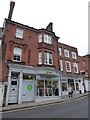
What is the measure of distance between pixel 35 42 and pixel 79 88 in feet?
46.0

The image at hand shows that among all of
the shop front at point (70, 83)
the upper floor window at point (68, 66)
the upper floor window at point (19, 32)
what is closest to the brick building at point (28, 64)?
the upper floor window at point (19, 32)

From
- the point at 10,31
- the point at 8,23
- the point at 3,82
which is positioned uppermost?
the point at 8,23

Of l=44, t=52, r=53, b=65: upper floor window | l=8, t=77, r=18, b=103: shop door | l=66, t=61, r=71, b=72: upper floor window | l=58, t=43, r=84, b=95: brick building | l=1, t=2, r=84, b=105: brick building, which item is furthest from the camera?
l=66, t=61, r=71, b=72: upper floor window

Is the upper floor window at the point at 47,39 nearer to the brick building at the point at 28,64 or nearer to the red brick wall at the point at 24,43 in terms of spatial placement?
the brick building at the point at 28,64

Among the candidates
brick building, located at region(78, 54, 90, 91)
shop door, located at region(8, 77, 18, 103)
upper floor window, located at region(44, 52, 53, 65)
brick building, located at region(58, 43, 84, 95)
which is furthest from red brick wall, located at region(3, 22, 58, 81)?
brick building, located at region(78, 54, 90, 91)

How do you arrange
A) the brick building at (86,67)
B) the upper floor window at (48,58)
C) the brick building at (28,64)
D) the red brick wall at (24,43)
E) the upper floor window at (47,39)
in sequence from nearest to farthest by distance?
1. the brick building at (28,64)
2. the red brick wall at (24,43)
3. the upper floor window at (48,58)
4. the upper floor window at (47,39)
5. the brick building at (86,67)

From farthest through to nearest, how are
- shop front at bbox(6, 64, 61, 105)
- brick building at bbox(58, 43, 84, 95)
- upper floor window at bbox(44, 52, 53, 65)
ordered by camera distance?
brick building at bbox(58, 43, 84, 95) < upper floor window at bbox(44, 52, 53, 65) < shop front at bbox(6, 64, 61, 105)

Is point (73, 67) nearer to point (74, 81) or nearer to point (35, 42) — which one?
point (74, 81)

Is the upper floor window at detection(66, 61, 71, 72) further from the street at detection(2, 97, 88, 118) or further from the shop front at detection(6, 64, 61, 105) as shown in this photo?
the street at detection(2, 97, 88, 118)

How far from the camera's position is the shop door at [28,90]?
1616 centimetres

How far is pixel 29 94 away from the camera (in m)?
16.6

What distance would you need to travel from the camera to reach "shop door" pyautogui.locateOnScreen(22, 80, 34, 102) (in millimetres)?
16164

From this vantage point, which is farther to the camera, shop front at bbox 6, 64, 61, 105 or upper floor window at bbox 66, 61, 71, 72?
upper floor window at bbox 66, 61, 71, 72

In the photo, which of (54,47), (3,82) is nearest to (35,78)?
(3,82)
